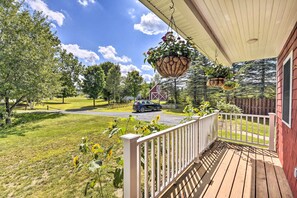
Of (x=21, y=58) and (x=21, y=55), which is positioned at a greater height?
(x=21, y=55)

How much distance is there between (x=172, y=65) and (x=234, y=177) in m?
1.90

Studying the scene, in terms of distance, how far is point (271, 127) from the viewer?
3479mm

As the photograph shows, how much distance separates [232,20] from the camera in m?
2.02

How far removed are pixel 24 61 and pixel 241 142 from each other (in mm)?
9091

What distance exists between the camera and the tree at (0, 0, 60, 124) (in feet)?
22.6

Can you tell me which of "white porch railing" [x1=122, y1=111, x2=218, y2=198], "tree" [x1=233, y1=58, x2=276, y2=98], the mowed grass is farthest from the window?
"tree" [x1=233, y1=58, x2=276, y2=98]

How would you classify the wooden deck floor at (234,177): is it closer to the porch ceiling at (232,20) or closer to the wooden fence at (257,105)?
the porch ceiling at (232,20)

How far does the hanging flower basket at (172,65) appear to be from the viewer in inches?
64.1

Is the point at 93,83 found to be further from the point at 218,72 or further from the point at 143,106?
the point at 218,72

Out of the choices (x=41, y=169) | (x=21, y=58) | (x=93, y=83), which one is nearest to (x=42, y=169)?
(x=41, y=169)

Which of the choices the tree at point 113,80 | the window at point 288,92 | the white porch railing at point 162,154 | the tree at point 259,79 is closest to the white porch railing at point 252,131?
the white porch railing at point 162,154

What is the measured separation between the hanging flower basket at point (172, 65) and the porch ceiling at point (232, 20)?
1.71 feet

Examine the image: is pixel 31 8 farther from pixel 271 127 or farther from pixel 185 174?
pixel 271 127

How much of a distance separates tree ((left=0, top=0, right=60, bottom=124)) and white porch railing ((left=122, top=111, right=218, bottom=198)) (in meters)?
7.78
